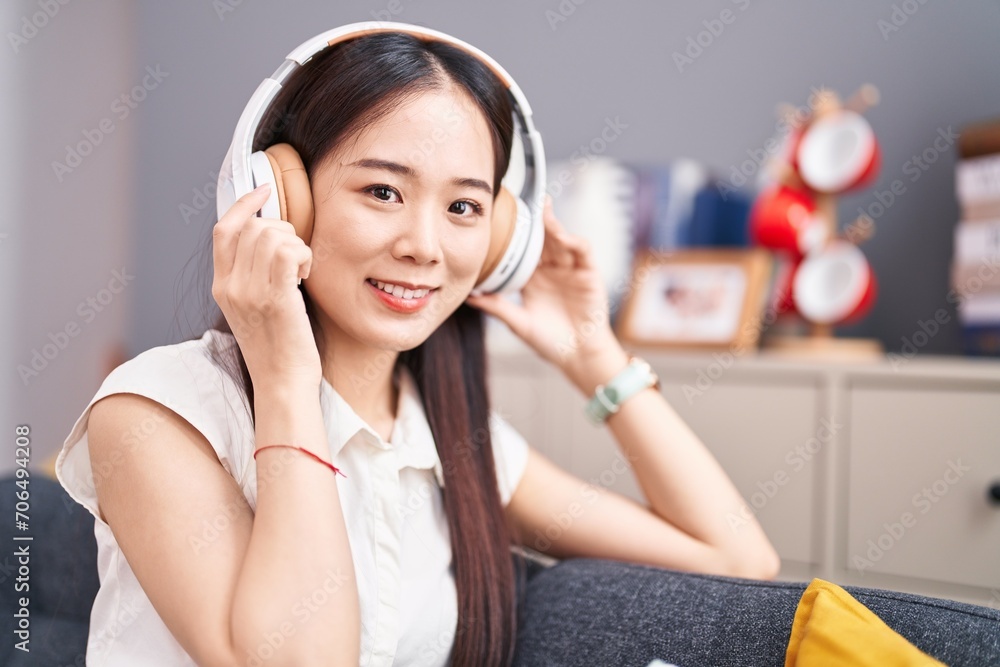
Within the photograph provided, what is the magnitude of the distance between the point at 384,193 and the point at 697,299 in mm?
1253

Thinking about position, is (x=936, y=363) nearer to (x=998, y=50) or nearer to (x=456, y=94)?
(x=998, y=50)

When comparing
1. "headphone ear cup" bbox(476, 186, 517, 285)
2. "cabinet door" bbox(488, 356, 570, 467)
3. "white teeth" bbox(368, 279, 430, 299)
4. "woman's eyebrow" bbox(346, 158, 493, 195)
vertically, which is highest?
"woman's eyebrow" bbox(346, 158, 493, 195)

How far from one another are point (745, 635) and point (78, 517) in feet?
2.81

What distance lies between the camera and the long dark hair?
34.3 inches

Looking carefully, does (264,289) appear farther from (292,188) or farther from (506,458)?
(506,458)

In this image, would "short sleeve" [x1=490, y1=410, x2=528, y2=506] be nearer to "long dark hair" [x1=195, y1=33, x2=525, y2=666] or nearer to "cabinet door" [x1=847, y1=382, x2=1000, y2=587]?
"long dark hair" [x1=195, y1=33, x2=525, y2=666]

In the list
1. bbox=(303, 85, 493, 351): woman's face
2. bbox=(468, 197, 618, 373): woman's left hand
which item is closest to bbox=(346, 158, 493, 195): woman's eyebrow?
bbox=(303, 85, 493, 351): woman's face

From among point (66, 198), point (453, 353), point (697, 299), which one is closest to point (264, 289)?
point (453, 353)

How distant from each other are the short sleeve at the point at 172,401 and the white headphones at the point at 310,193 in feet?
0.52

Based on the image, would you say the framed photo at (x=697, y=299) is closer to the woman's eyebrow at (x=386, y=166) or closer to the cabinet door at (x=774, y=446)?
the cabinet door at (x=774, y=446)

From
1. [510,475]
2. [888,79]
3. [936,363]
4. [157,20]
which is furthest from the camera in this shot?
[888,79]

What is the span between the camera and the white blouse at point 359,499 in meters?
0.81

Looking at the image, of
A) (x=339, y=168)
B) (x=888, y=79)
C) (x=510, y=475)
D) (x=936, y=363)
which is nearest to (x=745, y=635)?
(x=510, y=475)

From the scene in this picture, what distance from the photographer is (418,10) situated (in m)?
1.54
